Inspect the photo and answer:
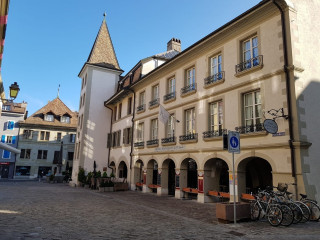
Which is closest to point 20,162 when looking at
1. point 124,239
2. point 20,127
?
point 20,127

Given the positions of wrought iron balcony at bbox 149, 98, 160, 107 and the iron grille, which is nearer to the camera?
the iron grille

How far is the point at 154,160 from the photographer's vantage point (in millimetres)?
20203

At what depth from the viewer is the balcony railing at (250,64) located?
12.0m

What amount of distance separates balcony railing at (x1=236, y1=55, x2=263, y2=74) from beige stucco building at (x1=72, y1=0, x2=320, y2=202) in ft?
0.16

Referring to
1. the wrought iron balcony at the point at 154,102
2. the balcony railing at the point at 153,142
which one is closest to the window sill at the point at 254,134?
the balcony railing at the point at 153,142

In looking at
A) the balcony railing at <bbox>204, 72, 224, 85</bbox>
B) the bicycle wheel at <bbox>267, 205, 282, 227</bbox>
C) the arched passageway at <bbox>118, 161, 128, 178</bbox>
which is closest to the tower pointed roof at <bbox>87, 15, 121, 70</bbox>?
the arched passageway at <bbox>118, 161, 128, 178</bbox>

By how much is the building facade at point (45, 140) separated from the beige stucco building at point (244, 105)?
28432 millimetres

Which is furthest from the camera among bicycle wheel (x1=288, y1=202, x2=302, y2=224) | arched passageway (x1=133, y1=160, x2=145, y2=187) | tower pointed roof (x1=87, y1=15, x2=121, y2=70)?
tower pointed roof (x1=87, y1=15, x2=121, y2=70)

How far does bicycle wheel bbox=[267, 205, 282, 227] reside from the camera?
26.7 ft

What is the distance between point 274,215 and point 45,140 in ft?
138

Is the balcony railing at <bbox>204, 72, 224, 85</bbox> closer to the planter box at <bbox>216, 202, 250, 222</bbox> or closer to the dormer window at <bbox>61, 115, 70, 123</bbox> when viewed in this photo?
the planter box at <bbox>216, 202, 250, 222</bbox>

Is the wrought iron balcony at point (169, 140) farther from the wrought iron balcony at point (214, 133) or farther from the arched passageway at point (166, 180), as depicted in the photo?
the wrought iron balcony at point (214, 133)

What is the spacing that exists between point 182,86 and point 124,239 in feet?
39.9

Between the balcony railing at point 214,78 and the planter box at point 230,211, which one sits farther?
the balcony railing at point 214,78
